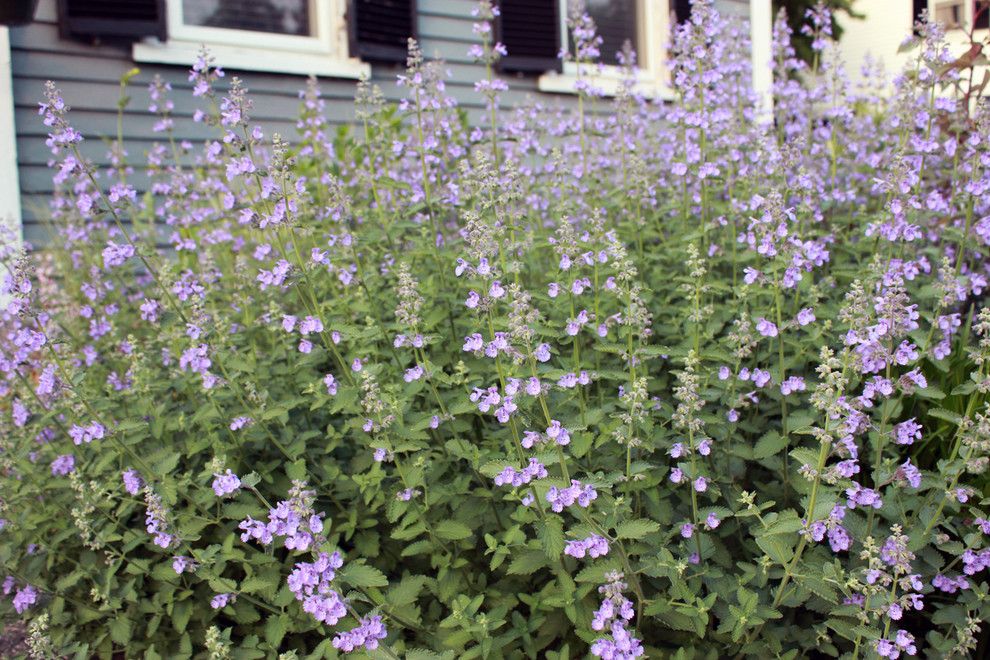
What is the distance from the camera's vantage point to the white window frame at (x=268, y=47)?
18.0 ft

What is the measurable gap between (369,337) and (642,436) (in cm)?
82

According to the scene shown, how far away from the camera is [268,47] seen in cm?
597

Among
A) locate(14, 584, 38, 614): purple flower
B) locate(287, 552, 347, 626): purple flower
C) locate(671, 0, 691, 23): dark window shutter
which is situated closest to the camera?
locate(287, 552, 347, 626): purple flower

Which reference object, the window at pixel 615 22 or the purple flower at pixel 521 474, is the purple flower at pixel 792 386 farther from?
the window at pixel 615 22

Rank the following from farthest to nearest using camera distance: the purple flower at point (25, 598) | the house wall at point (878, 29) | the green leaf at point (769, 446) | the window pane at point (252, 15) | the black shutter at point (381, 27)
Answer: the house wall at point (878, 29) < the black shutter at point (381, 27) < the window pane at point (252, 15) < the purple flower at point (25, 598) < the green leaf at point (769, 446)

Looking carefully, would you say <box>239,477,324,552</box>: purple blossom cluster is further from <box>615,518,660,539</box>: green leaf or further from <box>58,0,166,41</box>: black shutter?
<box>58,0,166,41</box>: black shutter

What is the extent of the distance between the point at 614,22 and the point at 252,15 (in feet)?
12.3

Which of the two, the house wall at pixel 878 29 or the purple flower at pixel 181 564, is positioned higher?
the house wall at pixel 878 29

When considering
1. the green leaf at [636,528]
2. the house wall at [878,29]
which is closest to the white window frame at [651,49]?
the green leaf at [636,528]

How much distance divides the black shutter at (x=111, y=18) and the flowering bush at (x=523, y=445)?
272cm

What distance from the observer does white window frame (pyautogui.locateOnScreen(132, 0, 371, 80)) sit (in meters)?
5.50

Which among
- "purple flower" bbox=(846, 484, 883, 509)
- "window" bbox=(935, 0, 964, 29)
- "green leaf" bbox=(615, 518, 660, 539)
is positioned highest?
"window" bbox=(935, 0, 964, 29)

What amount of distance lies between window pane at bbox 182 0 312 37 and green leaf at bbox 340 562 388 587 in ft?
16.3

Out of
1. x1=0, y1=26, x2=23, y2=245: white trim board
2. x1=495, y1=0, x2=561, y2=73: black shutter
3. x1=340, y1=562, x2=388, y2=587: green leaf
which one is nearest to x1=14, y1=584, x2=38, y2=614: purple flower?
x1=340, y1=562, x2=388, y2=587: green leaf
